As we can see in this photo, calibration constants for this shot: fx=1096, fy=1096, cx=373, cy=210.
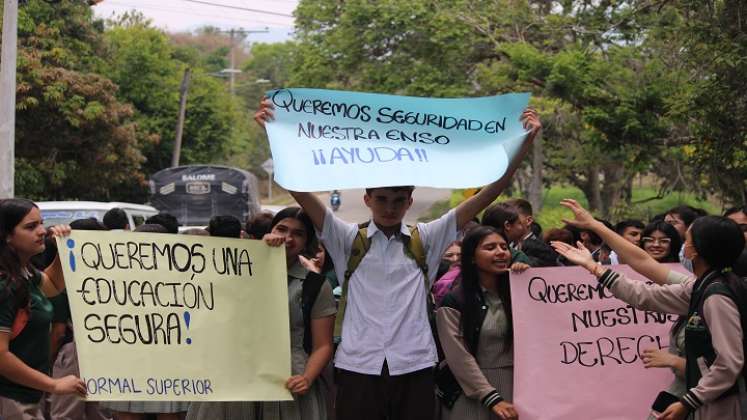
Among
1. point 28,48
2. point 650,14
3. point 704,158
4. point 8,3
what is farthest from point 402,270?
point 28,48

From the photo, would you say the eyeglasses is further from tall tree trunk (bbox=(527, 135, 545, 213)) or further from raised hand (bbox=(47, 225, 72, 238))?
tall tree trunk (bbox=(527, 135, 545, 213))

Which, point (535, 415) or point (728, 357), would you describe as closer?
point (728, 357)

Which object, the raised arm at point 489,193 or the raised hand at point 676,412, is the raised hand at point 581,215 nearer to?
the raised arm at point 489,193

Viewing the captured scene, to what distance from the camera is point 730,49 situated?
10.8 m

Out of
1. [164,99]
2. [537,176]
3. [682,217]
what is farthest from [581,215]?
[164,99]

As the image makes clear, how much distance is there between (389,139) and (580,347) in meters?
1.43

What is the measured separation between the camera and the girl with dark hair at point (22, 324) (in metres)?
4.41

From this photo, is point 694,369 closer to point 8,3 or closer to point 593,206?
point 8,3

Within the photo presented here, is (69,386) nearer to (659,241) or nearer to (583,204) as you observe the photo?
(659,241)

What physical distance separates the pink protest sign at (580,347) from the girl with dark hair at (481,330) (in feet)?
0.23

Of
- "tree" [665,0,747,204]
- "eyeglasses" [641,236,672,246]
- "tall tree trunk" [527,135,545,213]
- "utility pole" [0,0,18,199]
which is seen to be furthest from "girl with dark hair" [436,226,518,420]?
"tall tree trunk" [527,135,545,213]

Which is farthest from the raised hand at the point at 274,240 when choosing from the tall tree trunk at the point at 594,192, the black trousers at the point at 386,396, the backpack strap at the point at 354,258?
the tall tree trunk at the point at 594,192

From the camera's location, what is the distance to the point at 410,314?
16.2ft

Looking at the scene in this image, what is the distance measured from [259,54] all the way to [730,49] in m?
106
